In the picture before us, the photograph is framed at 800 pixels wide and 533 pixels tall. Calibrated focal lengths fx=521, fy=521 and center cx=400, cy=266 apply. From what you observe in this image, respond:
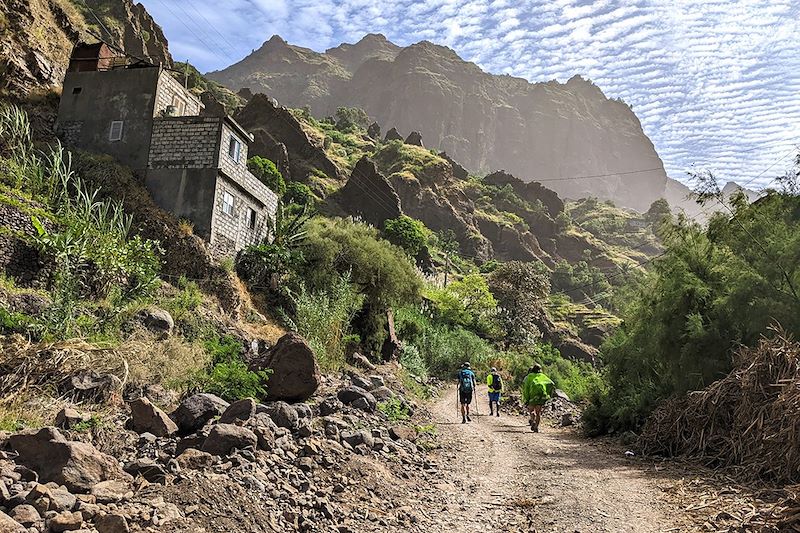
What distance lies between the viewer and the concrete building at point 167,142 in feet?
66.8

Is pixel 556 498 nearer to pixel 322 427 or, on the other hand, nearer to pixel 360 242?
pixel 322 427

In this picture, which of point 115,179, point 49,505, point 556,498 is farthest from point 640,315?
point 115,179

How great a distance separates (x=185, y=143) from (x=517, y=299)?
26491 mm

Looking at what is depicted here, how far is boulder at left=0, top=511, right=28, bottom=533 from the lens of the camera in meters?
3.34

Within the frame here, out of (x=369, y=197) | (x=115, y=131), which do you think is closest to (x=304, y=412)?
(x=115, y=131)

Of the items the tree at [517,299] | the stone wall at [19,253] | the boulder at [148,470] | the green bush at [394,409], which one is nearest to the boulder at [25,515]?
the boulder at [148,470]

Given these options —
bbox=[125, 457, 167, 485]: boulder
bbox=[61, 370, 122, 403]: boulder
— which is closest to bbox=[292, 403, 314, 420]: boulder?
bbox=[61, 370, 122, 403]: boulder

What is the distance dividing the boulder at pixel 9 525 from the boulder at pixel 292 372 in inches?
235

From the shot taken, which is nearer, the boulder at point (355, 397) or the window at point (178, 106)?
the boulder at point (355, 397)

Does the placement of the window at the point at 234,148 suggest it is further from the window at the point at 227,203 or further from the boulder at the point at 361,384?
the boulder at the point at 361,384

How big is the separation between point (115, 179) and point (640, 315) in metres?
18.5

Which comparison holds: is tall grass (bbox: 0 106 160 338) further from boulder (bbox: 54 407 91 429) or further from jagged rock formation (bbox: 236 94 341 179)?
jagged rock formation (bbox: 236 94 341 179)

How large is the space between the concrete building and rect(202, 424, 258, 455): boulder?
15202 mm

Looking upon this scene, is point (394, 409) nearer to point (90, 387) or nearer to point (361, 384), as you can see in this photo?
point (361, 384)
